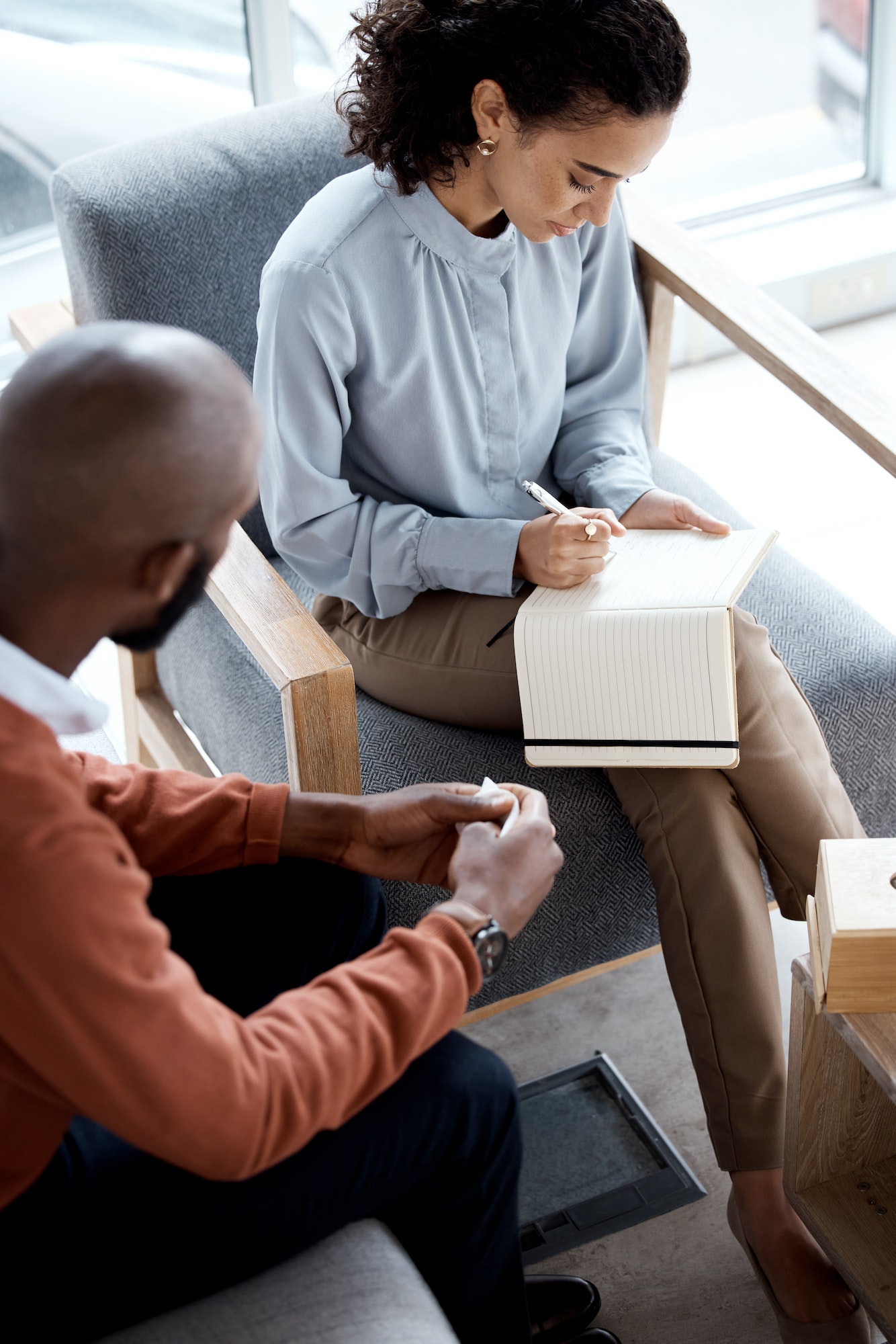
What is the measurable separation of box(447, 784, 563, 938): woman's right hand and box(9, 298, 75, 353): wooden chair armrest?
0.98 meters

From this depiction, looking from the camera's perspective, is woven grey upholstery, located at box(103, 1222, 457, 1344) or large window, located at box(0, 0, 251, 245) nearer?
woven grey upholstery, located at box(103, 1222, 457, 1344)

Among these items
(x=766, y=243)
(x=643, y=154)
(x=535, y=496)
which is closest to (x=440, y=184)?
(x=643, y=154)

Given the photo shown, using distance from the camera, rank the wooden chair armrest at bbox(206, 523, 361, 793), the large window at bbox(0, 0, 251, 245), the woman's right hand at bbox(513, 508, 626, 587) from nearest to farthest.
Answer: the wooden chair armrest at bbox(206, 523, 361, 793), the woman's right hand at bbox(513, 508, 626, 587), the large window at bbox(0, 0, 251, 245)

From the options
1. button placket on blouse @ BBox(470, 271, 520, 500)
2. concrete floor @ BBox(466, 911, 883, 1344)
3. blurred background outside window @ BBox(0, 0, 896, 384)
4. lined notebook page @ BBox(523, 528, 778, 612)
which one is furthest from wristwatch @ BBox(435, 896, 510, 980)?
blurred background outside window @ BBox(0, 0, 896, 384)

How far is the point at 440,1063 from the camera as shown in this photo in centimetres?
103

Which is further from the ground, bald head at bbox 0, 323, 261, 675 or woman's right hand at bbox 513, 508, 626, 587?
bald head at bbox 0, 323, 261, 675

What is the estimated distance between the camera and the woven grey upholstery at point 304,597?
148cm

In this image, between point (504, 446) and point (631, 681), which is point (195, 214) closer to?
point (504, 446)

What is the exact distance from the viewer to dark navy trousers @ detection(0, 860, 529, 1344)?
3.11ft

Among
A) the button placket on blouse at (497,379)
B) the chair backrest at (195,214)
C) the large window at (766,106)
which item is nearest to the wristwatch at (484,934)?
the button placket on blouse at (497,379)

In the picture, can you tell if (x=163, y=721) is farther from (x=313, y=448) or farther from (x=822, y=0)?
(x=822, y=0)

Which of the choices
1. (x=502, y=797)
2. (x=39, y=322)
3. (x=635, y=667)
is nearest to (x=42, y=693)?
(x=502, y=797)

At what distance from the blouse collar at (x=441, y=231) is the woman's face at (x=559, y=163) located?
49mm

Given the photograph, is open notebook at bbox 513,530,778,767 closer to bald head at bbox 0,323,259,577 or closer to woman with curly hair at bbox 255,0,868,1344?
woman with curly hair at bbox 255,0,868,1344
